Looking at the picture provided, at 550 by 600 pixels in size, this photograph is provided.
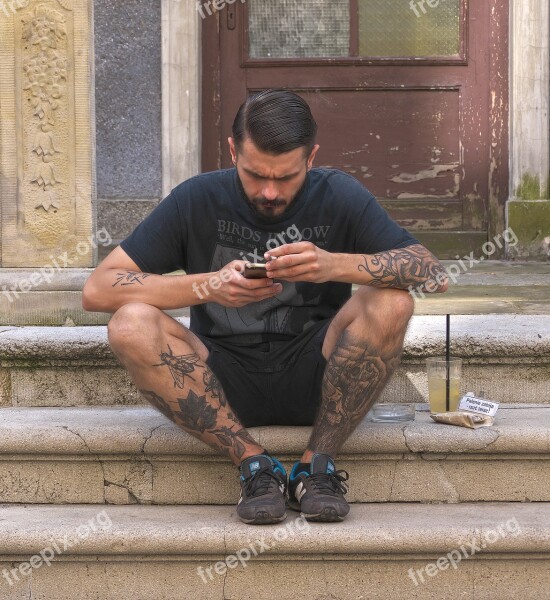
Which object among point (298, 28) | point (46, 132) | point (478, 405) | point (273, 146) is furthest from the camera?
point (298, 28)

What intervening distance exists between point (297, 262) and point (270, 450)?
60 centimetres

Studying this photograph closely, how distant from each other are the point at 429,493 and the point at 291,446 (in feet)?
1.27

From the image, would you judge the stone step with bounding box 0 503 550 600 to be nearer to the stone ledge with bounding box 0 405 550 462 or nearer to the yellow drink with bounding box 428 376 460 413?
the stone ledge with bounding box 0 405 550 462

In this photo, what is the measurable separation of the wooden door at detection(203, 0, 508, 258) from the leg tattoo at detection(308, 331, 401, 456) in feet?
10.4

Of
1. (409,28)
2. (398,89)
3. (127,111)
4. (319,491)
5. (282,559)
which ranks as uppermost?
(409,28)

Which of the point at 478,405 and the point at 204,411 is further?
the point at 478,405

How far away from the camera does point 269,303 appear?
3.17 metres

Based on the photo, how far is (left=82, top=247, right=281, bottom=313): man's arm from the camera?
2.82 m

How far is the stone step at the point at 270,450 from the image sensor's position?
10.1 ft

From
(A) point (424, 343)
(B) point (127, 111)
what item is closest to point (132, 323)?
(A) point (424, 343)

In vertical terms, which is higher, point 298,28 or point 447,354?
point 298,28

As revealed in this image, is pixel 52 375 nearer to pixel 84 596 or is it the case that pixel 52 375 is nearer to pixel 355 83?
pixel 84 596

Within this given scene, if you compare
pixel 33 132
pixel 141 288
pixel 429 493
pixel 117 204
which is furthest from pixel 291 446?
pixel 117 204

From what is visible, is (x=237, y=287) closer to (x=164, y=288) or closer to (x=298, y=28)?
(x=164, y=288)
